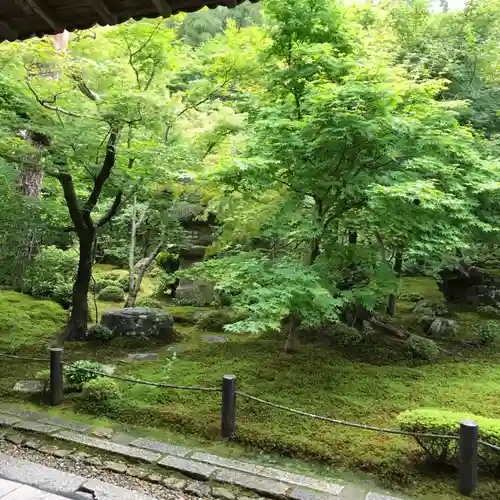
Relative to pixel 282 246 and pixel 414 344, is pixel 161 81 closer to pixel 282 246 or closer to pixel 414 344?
pixel 282 246

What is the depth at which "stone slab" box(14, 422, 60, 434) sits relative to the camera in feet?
18.2

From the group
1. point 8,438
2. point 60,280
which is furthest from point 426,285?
point 8,438

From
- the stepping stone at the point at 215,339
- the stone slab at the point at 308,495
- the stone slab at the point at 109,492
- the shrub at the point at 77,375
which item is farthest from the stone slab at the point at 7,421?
the stepping stone at the point at 215,339

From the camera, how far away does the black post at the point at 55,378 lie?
6461mm

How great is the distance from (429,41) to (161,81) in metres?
9.44

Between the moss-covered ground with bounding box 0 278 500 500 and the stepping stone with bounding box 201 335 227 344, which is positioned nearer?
the moss-covered ground with bounding box 0 278 500 500

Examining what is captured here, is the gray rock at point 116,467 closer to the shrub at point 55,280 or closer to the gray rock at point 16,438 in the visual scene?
the gray rock at point 16,438

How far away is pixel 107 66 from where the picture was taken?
7441 mm

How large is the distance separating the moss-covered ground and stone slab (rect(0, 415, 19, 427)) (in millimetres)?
664

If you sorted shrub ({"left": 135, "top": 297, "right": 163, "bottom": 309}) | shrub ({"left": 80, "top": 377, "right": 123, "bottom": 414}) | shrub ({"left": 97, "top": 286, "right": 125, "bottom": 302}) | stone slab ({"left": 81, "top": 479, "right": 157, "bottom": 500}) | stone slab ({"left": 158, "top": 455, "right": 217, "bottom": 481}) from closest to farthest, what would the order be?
stone slab ({"left": 81, "top": 479, "right": 157, "bottom": 500}) → stone slab ({"left": 158, "top": 455, "right": 217, "bottom": 481}) → shrub ({"left": 80, "top": 377, "right": 123, "bottom": 414}) → shrub ({"left": 135, "top": 297, "right": 163, "bottom": 309}) → shrub ({"left": 97, "top": 286, "right": 125, "bottom": 302})

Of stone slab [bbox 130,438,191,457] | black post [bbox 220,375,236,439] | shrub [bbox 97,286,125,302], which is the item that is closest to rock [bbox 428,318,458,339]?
black post [bbox 220,375,236,439]

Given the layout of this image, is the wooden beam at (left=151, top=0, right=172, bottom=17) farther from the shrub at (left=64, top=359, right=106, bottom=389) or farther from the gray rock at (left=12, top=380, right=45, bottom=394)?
the gray rock at (left=12, top=380, right=45, bottom=394)

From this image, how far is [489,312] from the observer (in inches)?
480

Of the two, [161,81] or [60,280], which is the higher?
[161,81]
